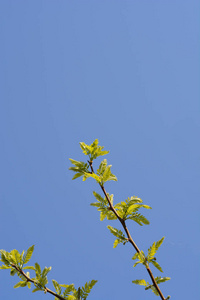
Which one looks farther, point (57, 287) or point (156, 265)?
point (57, 287)

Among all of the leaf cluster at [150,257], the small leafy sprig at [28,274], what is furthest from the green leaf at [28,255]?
the leaf cluster at [150,257]

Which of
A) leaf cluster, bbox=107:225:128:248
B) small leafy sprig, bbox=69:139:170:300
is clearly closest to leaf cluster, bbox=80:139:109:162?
small leafy sprig, bbox=69:139:170:300

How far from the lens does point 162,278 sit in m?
4.22

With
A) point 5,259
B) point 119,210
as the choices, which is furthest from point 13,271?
point 119,210

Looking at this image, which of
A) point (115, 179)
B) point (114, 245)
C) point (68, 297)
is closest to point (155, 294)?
point (114, 245)

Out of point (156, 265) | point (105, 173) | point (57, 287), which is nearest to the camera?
point (156, 265)

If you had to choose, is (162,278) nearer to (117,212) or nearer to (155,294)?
(155,294)

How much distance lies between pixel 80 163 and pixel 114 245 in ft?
3.94

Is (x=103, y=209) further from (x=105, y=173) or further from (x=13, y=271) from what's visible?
(x=13, y=271)

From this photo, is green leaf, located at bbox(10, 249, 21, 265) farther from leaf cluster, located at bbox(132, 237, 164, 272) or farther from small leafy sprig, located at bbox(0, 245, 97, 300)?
leaf cluster, located at bbox(132, 237, 164, 272)

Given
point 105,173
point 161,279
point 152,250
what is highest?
point 105,173

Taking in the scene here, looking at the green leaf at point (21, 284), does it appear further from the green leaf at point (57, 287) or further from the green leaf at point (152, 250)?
the green leaf at point (152, 250)

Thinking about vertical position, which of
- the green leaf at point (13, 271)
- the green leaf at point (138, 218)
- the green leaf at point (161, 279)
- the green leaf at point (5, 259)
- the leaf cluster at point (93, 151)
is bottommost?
the green leaf at point (161, 279)

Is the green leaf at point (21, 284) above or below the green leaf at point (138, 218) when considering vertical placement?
below
